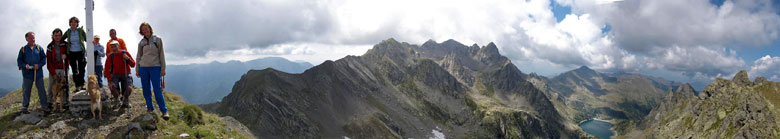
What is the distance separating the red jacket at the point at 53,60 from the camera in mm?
15617

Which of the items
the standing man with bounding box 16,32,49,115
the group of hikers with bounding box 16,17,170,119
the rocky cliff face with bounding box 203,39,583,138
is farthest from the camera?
the rocky cliff face with bounding box 203,39,583,138

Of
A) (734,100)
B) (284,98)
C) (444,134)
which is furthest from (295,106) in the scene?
(734,100)

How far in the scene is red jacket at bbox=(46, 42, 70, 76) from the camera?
51.2 ft

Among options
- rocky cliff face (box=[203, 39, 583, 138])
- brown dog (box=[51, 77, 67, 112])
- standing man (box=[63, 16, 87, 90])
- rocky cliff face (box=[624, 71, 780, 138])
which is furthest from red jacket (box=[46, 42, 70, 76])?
rocky cliff face (box=[624, 71, 780, 138])

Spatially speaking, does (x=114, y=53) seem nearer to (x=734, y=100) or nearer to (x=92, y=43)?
(x=92, y=43)

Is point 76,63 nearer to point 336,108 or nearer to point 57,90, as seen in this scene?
point 57,90

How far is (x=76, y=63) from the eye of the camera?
16.4 m

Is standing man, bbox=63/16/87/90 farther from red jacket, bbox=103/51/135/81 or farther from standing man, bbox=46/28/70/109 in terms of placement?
red jacket, bbox=103/51/135/81

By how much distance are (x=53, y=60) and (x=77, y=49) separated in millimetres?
1011

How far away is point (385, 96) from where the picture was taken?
164125 millimetres

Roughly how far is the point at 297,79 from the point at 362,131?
32053 millimetres

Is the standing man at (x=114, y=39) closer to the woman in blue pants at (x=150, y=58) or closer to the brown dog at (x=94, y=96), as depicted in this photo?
the brown dog at (x=94, y=96)

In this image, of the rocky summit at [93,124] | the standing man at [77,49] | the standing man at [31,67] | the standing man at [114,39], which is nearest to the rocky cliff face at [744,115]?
the rocky summit at [93,124]

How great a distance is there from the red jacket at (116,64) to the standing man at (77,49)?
1809mm
